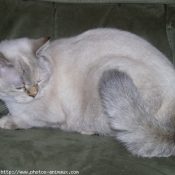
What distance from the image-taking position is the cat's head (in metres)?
2.23

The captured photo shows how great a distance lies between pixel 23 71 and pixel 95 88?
0.51m

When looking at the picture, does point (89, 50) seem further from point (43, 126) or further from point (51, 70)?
point (43, 126)

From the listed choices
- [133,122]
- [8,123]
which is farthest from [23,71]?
[133,122]

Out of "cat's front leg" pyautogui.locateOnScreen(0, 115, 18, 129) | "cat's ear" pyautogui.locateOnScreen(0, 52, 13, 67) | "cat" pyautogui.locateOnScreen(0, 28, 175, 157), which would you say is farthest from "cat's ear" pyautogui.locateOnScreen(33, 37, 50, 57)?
"cat's front leg" pyautogui.locateOnScreen(0, 115, 18, 129)

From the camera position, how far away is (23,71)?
224 cm

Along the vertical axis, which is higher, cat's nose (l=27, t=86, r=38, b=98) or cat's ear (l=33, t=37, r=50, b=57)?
cat's ear (l=33, t=37, r=50, b=57)

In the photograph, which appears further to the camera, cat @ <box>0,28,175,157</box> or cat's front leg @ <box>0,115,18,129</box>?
cat's front leg @ <box>0,115,18,129</box>

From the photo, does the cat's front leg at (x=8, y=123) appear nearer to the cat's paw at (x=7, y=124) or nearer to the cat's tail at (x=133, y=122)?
the cat's paw at (x=7, y=124)

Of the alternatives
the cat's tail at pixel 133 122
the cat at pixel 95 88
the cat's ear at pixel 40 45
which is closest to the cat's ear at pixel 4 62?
the cat at pixel 95 88

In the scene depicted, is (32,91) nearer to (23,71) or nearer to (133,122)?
(23,71)

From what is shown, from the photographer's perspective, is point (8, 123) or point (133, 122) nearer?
point (133, 122)

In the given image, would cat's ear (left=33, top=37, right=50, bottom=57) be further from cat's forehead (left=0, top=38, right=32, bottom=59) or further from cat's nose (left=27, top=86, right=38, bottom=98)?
cat's nose (left=27, top=86, right=38, bottom=98)

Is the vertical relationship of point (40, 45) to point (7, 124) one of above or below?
above

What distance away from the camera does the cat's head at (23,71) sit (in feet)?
7.32
